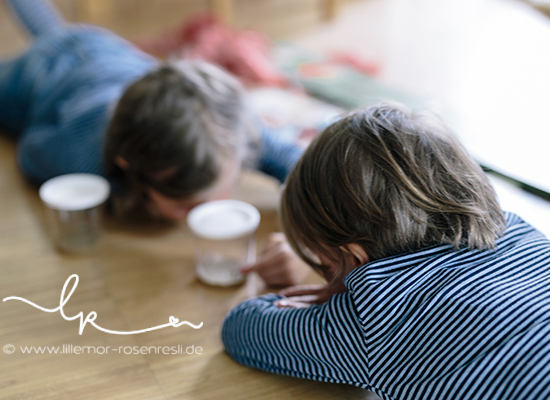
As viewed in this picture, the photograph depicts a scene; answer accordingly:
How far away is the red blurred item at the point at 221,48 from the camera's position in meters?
1.80

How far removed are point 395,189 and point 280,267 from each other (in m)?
0.35

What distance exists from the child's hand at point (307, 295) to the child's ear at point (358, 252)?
0.24 ft

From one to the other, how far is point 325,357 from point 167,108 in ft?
1.70

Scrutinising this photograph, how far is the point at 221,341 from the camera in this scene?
84 cm

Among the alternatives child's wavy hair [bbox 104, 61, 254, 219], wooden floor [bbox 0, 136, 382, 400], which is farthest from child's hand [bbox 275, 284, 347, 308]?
child's wavy hair [bbox 104, 61, 254, 219]

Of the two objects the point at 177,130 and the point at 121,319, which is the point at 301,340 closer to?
the point at 121,319

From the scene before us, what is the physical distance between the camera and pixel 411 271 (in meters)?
0.61

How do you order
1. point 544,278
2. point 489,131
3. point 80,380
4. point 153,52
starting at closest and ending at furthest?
1. point 544,278
2. point 80,380
3. point 489,131
4. point 153,52

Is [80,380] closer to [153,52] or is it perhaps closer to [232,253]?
[232,253]

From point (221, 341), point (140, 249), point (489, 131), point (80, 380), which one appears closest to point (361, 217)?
point (221, 341)

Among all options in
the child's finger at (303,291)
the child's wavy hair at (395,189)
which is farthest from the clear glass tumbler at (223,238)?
the child's wavy hair at (395,189)

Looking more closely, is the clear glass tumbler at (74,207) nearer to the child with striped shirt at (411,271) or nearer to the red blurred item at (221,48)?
the child with striped shirt at (411,271)

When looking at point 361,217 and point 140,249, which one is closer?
point 361,217
